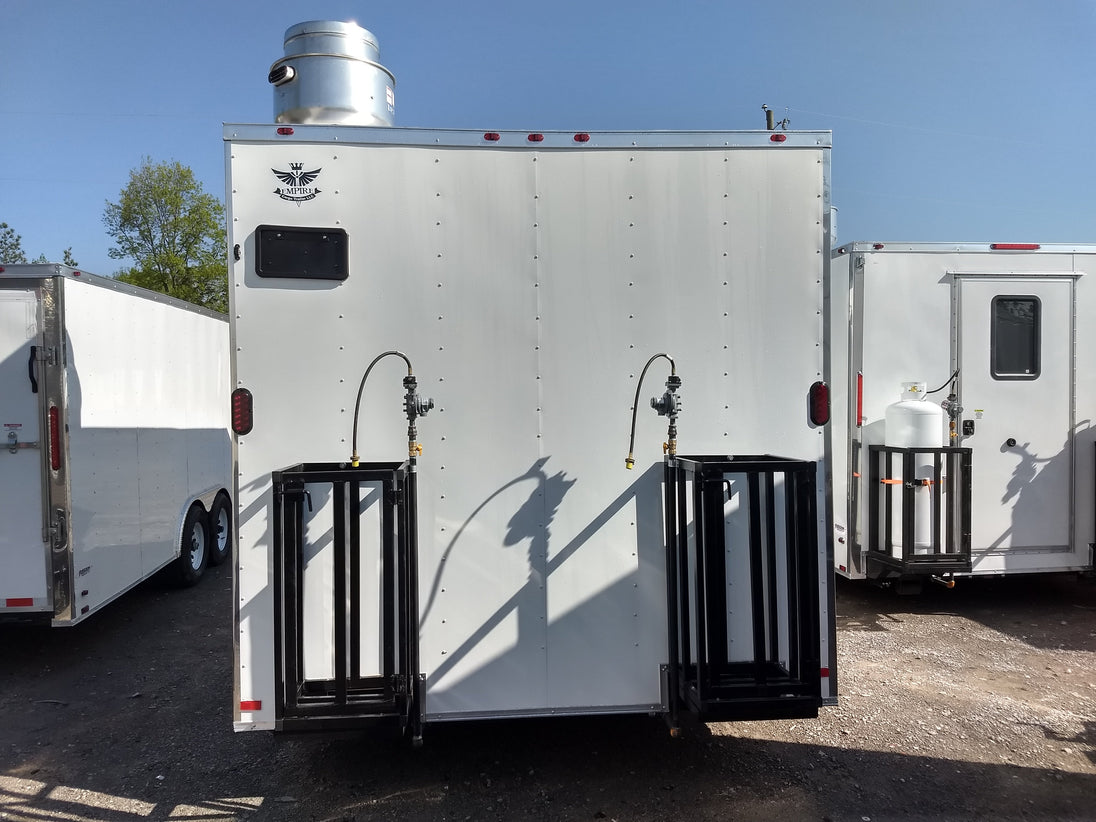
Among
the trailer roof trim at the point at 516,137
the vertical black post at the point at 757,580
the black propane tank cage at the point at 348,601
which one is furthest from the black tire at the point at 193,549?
the vertical black post at the point at 757,580

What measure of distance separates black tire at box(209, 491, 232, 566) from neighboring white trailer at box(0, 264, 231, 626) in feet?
3.48

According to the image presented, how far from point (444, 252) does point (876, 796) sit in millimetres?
3208

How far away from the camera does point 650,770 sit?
342 centimetres

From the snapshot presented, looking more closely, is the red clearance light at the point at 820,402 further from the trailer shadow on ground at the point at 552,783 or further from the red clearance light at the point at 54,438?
the red clearance light at the point at 54,438

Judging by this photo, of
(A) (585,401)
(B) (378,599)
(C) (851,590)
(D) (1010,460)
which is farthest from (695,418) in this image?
(C) (851,590)

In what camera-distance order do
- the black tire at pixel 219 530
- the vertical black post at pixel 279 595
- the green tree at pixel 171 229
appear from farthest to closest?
1. the green tree at pixel 171 229
2. the black tire at pixel 219 530
3. the vertical black post at pixel 279 595

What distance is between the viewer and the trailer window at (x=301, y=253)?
292 centimetres

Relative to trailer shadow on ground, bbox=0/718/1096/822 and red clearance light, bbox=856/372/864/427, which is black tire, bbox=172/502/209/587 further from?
red clearance light, bbox=856/372/864/427

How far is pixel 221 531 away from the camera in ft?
26.0

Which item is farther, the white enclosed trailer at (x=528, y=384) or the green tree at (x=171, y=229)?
the green tree at (x=171, y=229)

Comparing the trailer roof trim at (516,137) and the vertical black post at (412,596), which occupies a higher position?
the trailer roof trim at (516,137)

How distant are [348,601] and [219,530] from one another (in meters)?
5.69

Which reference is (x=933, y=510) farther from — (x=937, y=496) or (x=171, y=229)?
(x=171, y=229)

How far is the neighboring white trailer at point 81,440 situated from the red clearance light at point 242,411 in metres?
2.62
